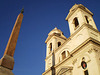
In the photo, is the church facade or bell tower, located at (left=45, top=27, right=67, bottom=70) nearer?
the church facade

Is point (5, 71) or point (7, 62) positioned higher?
point (7, 62)

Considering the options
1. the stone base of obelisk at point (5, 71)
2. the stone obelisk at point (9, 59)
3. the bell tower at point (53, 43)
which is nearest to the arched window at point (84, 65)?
the bell tower at point (53, 43)

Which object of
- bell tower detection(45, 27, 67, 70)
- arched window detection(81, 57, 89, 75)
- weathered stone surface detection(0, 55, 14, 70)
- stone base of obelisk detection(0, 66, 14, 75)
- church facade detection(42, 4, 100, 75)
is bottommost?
stone base of obelisk detection(0, 66, 14, 75)

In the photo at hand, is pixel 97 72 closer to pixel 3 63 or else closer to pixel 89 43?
pixel 89 43

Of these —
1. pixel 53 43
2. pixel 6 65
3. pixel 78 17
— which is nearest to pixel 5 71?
pixel 6 65

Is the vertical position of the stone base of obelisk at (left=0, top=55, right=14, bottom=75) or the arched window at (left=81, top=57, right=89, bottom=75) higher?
the arched window at (left=81, top=57, right=89, bottom=75)

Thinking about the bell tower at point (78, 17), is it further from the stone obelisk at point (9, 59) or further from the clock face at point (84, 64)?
the stone obelisk at point (9, 59)

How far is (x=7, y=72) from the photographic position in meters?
4.92

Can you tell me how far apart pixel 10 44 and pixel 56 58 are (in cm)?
1360

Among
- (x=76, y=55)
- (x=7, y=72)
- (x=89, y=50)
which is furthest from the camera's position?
(x=76, y=55)

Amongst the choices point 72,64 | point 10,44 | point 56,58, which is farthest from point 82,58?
point 10,44

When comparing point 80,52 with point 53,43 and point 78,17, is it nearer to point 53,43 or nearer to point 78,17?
point 78,17

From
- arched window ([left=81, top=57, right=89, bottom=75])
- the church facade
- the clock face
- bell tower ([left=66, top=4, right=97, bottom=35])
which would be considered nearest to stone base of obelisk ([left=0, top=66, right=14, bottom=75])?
the church facade

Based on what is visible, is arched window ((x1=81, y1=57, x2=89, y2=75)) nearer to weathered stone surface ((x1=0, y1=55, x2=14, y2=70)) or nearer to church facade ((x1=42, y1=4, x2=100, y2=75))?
church facade ((x1=42, y1=4, x2=100, y2=75))
